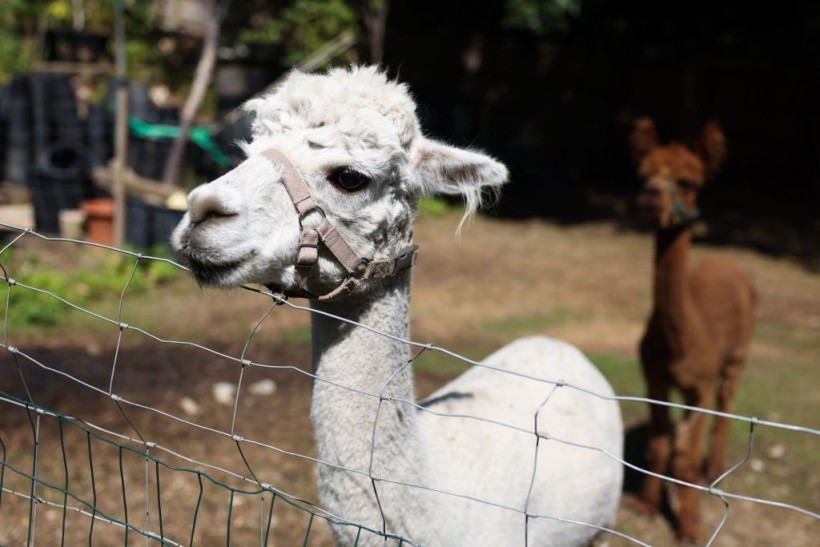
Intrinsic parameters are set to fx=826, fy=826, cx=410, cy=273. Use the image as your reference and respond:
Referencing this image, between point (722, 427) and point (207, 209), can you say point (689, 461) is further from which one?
point (207, 209)

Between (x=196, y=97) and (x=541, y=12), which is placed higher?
(x=541, y=12)

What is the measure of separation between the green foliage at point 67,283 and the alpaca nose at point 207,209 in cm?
504

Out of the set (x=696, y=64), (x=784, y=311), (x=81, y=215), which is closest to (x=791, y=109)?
(x=696, y=64)

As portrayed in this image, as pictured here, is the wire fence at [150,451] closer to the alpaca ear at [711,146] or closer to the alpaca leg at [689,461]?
the alpaca leg at [689,461]

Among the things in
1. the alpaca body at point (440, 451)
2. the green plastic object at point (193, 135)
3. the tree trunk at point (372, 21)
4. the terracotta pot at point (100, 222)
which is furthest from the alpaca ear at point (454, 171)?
the tree trunk at point (372, 21)

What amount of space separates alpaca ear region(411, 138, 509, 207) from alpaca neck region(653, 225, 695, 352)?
6.71 feet

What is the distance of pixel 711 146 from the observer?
457cm

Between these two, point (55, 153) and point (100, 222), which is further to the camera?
point (55, 153)

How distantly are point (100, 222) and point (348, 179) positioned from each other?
24.4ft

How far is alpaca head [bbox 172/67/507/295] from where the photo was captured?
6.91 feet

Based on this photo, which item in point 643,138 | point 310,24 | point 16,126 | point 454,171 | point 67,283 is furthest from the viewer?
point 310,24

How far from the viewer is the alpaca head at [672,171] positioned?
4.37 metres

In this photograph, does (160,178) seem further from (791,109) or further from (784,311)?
(791,109)

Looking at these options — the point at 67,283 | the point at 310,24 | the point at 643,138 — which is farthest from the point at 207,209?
the point at 310,24
